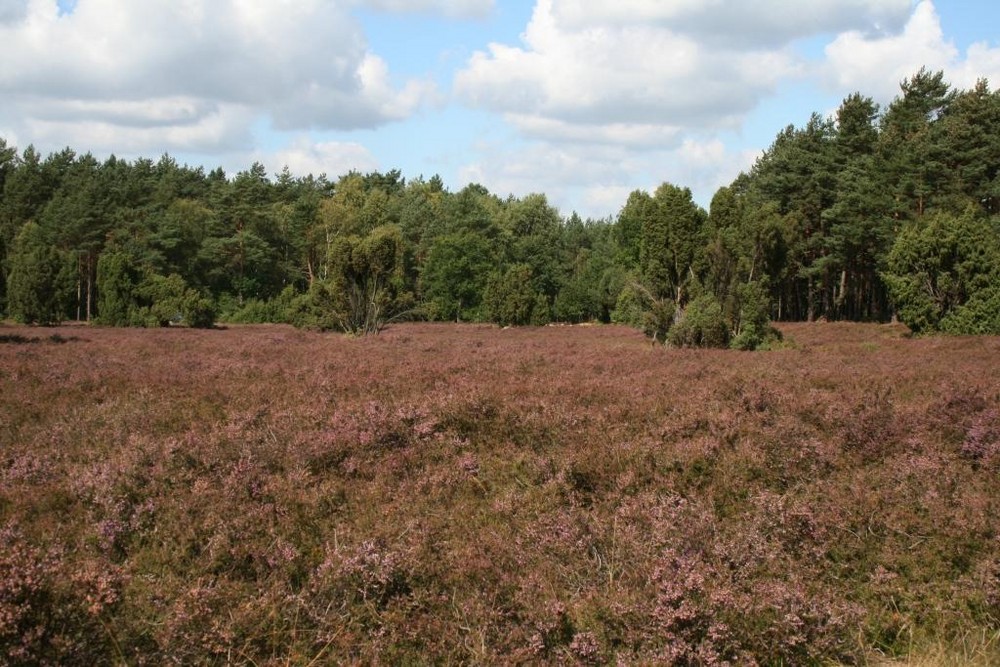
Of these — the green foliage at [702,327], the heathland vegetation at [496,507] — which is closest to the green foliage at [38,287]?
the heathland vegetation at [496,507]

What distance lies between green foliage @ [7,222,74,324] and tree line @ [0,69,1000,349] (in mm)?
123

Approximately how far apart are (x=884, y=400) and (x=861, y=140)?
153 feet

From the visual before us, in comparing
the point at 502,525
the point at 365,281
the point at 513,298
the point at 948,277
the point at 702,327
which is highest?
the point at 948,277

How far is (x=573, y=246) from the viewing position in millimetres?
93250

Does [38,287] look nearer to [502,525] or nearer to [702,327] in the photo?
[702,327]

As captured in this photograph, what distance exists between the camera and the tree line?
1040 inches

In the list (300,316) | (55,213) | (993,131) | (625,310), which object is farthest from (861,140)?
(55,213)

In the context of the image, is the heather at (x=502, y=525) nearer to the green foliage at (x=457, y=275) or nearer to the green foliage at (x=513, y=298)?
the green foliage at (x=513, y=298)

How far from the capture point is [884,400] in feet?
29.4

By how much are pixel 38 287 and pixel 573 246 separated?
62.8 meters

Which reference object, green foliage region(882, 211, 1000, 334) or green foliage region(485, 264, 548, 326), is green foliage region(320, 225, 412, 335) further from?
green foliage region(882, 211, 1000, 334)

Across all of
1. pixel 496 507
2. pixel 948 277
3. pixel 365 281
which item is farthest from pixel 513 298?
pixel 496 507

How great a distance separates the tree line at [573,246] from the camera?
26406 millimetres

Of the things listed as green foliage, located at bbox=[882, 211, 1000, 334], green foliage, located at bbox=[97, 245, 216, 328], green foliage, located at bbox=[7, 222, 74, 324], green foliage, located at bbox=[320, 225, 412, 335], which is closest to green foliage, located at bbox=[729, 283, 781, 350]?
green foliage, located at bbox=[882, 211, 1000, 334]
